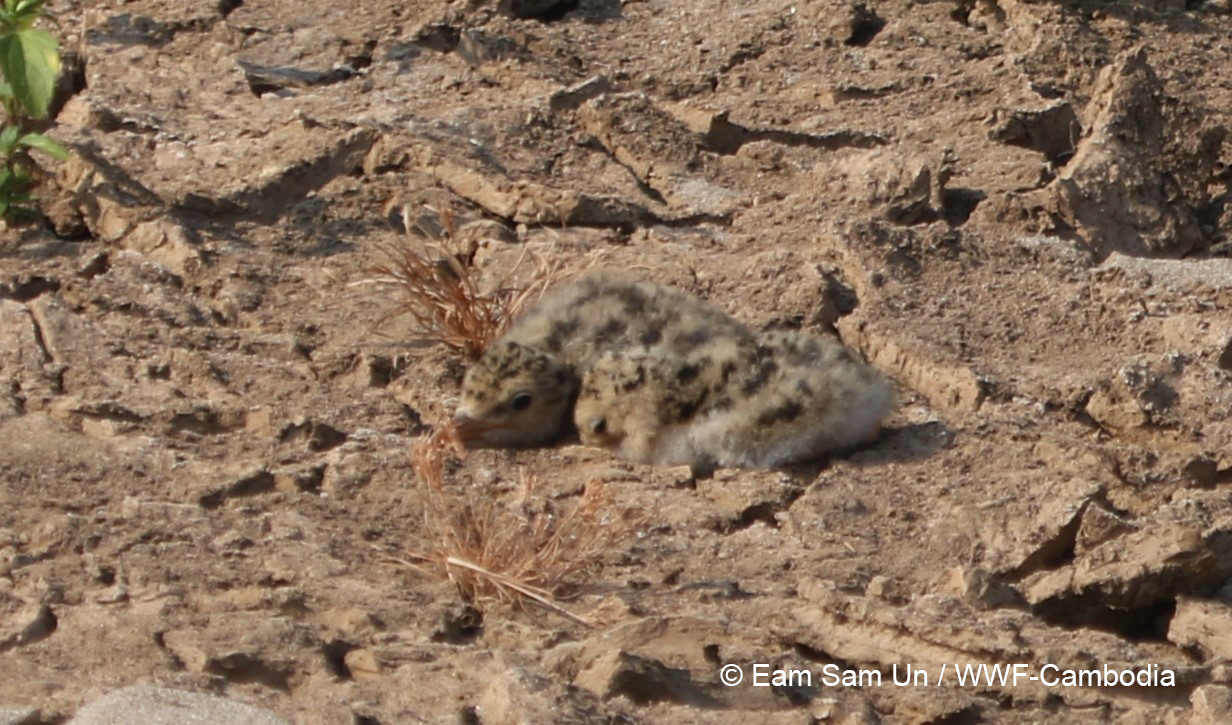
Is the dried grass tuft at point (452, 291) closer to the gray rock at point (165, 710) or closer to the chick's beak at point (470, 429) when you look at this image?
the chick's beak at point (470, 429)

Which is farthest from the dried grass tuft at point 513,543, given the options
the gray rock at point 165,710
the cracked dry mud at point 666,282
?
the gray rock at point 165,710

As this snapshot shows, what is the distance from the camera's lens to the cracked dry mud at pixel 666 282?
4.82 meters

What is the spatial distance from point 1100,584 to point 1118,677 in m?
0.37

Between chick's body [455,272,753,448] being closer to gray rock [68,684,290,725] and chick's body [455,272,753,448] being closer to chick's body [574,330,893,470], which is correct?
chick's body [574,330,893,470]

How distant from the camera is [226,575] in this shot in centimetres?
506

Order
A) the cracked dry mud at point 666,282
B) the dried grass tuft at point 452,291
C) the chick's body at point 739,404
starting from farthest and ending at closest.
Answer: the dried grass tuft at point 452,291, the chick's body at point 739,404, the cracked dry mud at point 666,282

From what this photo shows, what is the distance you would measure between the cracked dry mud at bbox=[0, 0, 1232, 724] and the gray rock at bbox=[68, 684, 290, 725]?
7 cm

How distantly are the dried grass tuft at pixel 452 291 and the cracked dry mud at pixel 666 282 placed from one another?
0.07m

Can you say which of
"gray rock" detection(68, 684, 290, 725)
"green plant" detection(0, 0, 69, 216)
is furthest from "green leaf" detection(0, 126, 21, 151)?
"gray rock" detection(68, 684, 290, 725)

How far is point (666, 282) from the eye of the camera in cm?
681

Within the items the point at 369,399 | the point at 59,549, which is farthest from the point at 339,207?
the point at 59,549

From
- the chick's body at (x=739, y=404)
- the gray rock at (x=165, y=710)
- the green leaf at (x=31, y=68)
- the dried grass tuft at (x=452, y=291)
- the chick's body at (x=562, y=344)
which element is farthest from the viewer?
the green leaf at (x=31, y=68)

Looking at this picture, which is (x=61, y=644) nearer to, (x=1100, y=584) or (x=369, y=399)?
(x=369, y=399)

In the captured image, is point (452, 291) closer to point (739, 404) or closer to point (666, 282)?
point (666, 282)
